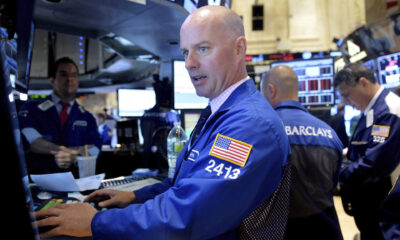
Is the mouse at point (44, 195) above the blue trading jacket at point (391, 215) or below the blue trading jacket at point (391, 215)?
above

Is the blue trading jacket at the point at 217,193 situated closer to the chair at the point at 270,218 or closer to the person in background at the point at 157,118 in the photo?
the chair at the point at 270,218

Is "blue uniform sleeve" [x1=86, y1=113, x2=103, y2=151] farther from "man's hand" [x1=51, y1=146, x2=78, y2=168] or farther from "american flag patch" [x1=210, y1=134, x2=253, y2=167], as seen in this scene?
"american flag patch" [x1=210, y1=134, x2=253, y2=167]

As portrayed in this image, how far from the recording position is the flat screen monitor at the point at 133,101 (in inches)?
189

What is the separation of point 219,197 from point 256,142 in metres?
0.16

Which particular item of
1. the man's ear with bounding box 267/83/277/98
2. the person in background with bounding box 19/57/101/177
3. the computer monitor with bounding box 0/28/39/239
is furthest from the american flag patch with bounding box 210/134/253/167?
the person in background with bounding box 19/57/101/177

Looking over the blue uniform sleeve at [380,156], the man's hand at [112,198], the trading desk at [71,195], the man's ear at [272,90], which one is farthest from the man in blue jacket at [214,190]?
the blue uniform sleeve at [380,156]

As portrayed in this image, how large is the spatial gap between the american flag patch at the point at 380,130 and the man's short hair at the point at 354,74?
0.44m

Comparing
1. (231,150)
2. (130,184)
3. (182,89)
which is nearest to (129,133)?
(182,89)

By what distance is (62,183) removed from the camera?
1194 millimetres

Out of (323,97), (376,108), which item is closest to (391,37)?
(323,97)

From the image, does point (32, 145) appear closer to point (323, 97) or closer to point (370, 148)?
point (370, 148)

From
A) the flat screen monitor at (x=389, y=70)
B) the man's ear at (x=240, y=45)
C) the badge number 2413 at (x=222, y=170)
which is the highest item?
the flat screen monitor at (x=389, y=70)

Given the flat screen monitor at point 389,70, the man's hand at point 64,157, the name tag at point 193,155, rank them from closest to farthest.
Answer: the name tag at point 193,155, the man's hand at point 64,157, the flat screen monitor at point 389,70

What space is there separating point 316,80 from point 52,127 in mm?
2840
